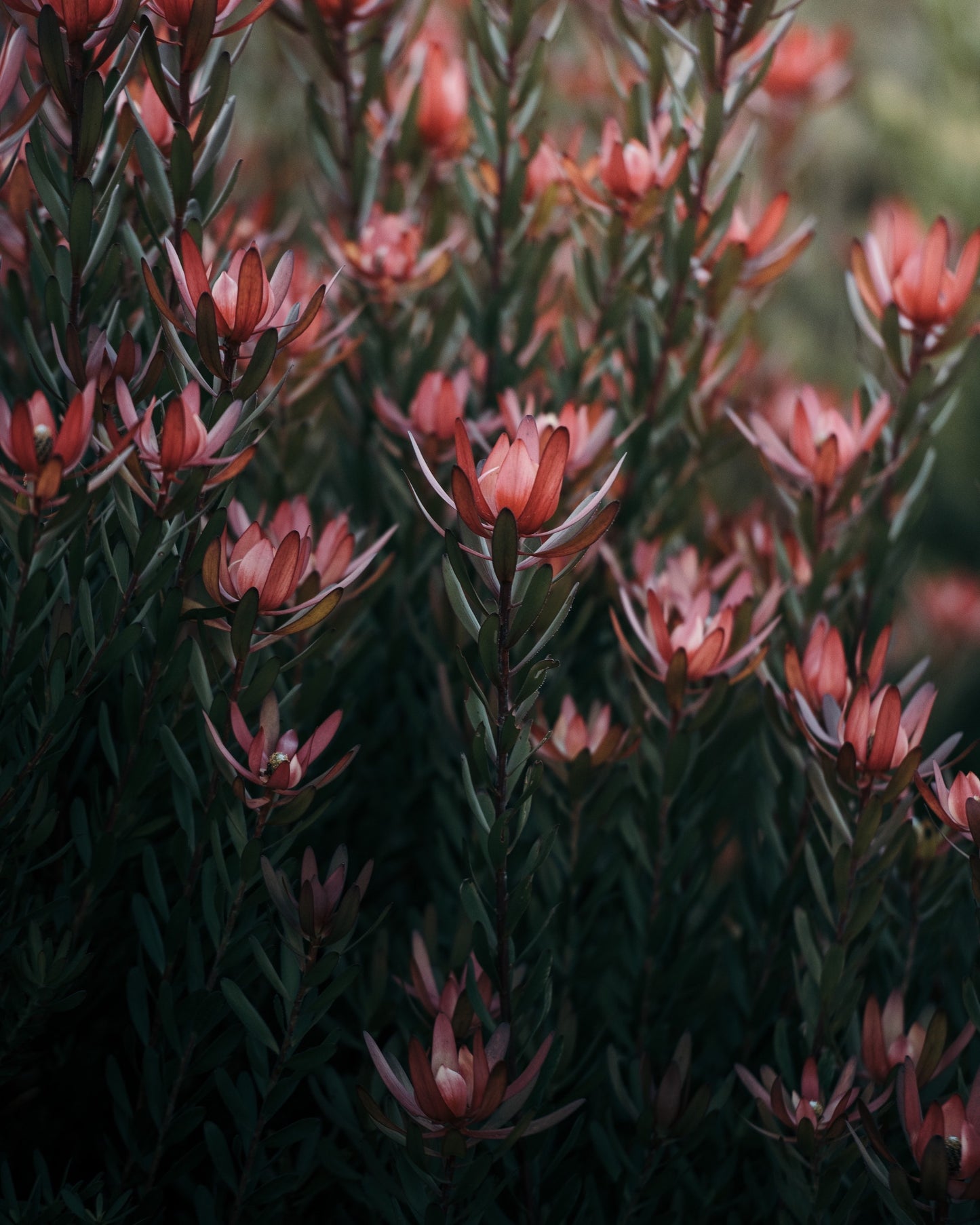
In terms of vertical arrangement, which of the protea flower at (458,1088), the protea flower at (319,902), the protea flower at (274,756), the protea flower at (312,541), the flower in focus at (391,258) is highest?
the flower in focus at (391,258)

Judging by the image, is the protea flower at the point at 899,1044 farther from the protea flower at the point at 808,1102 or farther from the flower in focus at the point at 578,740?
the flower in focus at the point at 578,740

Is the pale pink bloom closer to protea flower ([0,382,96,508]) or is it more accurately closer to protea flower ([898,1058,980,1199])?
protea flower ([0,382,96,508])

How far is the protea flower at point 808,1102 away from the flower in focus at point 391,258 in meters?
0.78

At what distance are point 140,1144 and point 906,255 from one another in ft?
3.30

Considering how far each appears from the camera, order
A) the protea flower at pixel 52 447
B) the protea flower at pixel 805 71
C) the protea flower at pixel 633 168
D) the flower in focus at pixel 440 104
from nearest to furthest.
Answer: the protea flower at pixel 52 447 → the protea flower at pixel 633 168 → the flower in focus at pixel 440 104 → the protea flower at pixel 805 71

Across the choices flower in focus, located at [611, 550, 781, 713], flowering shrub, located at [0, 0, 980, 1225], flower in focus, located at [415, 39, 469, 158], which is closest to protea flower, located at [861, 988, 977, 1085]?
flowering shrub, located at [0, 0, 980, 1225]

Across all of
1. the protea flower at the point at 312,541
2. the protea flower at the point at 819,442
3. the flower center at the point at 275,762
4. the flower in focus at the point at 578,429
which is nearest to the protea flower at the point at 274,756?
the flower center at the point at 275,762

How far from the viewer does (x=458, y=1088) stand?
25.4 inches

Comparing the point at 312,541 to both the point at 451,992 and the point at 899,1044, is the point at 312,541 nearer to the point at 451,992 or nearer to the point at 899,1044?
the point at 451,992

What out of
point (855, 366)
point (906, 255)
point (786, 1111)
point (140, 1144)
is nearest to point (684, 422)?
point (906, 255)

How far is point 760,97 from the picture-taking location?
149 cm

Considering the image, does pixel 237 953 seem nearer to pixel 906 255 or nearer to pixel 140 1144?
pixel 140 1144

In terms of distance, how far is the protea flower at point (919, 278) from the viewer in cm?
94

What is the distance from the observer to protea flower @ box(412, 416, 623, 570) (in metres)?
0.61
